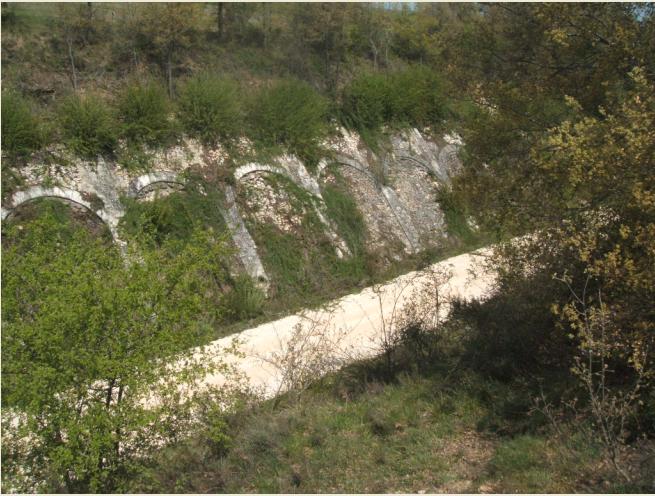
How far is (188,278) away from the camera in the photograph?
7113mm

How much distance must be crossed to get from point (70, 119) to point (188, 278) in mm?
9998

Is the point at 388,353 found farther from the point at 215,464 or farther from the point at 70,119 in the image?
the point at 70,119

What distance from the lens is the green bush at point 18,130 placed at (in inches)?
564

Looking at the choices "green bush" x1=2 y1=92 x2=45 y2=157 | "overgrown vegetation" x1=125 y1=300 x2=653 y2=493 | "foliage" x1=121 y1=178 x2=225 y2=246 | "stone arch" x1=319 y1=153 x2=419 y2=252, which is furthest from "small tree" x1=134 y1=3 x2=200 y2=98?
"overgrown vegetation" x1=125 y1=300 x2=653 y2=493

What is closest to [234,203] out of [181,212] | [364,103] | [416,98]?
[181,212]

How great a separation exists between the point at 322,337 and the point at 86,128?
8.60m

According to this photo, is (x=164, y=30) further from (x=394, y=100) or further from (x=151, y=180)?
(x=394, y=100)

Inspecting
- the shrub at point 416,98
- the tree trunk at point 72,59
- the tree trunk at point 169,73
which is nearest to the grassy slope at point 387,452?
the tree trunk at point 169,73

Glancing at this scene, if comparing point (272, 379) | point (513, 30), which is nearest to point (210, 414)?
point (272, 379)

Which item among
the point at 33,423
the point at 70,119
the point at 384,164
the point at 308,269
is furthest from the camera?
the point at 384,164

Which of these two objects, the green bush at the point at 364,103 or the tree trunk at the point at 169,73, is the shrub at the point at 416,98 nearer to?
the green bush at the point at 364,103

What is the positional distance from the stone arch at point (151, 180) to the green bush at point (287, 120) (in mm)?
3203

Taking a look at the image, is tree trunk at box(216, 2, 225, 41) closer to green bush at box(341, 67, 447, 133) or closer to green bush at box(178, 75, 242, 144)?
green bush at box(341, 67, 447, 133)

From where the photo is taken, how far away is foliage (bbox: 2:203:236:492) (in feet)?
20.0
